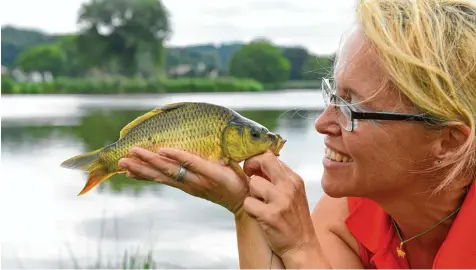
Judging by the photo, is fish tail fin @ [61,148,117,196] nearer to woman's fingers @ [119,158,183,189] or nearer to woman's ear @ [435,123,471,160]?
woman's fingers @ [119,158,183,189]

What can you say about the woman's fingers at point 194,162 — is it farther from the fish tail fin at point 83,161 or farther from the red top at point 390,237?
the red top at point 390,237

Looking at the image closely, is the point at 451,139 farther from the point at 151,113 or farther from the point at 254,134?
the point at 151,113

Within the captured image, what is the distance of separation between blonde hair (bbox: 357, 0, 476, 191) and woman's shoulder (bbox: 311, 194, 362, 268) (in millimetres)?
517

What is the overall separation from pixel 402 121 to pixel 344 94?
0.16 metres

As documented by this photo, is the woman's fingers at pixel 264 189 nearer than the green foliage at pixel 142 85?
Yes

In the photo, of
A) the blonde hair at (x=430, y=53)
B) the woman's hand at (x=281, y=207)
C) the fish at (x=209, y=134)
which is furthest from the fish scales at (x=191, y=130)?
the blonde hair at (x=430, y=53)

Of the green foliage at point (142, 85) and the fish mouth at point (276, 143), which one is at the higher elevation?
the fish mouth at point (276, 143)

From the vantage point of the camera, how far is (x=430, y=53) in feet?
6.31

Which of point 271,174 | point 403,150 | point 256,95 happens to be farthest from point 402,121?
point 256,95

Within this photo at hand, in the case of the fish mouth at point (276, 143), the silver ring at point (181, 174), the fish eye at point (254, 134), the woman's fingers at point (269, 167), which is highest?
the fish eye at point (254, 134)

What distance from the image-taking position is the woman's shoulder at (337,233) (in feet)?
7.83

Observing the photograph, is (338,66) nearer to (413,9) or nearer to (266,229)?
(413,9)

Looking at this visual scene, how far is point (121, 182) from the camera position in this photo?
510 inches

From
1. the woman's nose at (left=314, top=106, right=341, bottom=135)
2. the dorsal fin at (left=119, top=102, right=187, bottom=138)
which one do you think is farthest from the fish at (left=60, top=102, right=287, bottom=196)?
the woman's nose at (left=314, top=106, right=341, bottom=135)
